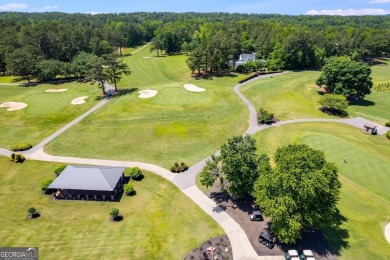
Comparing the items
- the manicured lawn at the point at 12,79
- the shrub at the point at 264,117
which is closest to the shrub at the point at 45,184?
the shrub at the point at 264,117

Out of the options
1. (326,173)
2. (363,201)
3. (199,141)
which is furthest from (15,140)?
(363,201)

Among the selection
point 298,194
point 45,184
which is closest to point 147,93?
point 45,184

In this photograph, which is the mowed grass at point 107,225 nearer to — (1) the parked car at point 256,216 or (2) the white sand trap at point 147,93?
(1) the parked car at point 256,216

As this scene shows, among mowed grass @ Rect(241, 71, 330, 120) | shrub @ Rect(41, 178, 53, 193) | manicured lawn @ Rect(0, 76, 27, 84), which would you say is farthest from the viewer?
manicured lawn @ Rect(0, 76, 27, 84)

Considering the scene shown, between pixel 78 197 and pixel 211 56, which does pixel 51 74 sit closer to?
pixel 211 56

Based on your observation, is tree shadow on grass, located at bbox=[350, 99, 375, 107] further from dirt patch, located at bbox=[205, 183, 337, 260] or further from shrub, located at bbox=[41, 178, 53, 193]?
shrub, located at bbox=[41, 178, 53, 193]

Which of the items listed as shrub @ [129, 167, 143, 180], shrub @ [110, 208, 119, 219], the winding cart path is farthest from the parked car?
shrub @ [129, 167, 143, 180]

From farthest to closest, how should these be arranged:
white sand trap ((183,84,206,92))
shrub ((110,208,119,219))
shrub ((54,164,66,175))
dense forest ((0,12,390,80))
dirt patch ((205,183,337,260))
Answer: dense forest ((0,12,390,80)), white sand trap ((183,84,206,92)), shrub ((54,164,66,175)), shrub ((110,208,119,219)), dirt patch ((205,183,337,260))
